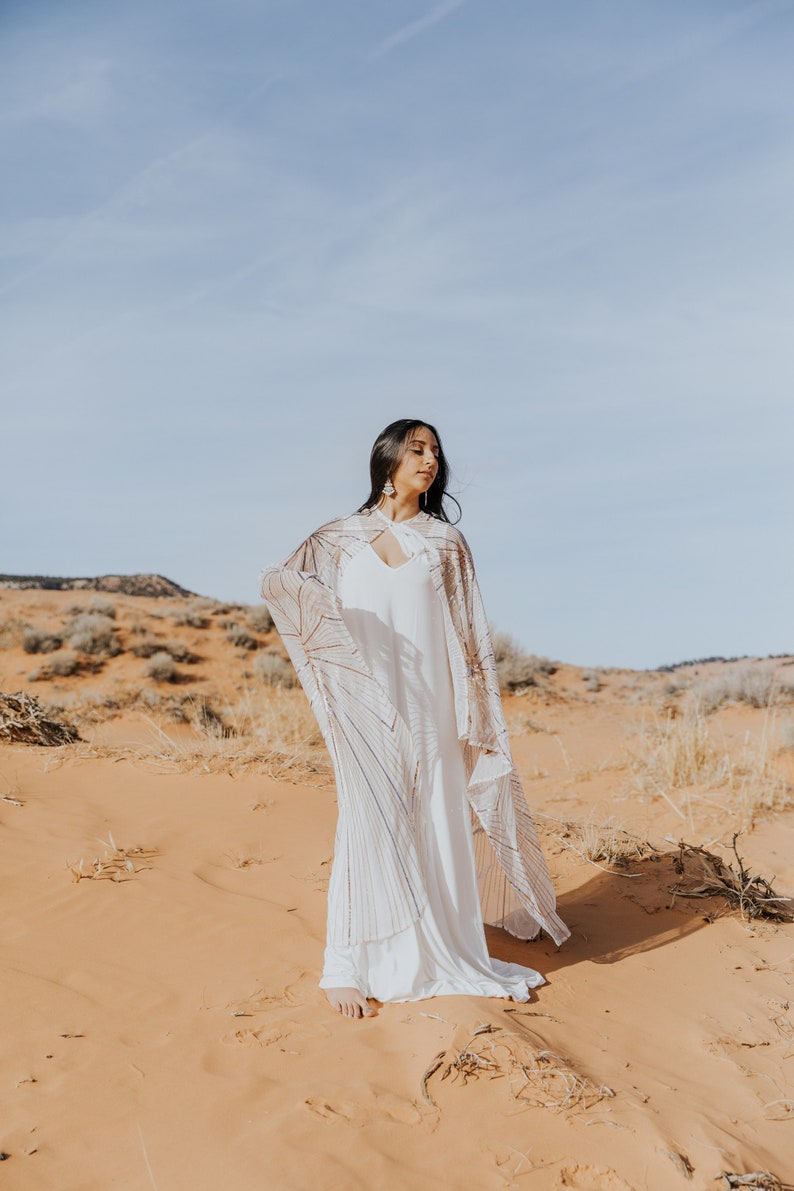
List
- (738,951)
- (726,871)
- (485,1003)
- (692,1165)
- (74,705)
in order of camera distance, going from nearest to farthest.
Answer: (692,1165), (485,1003), (738,951), (726,871), (74,705)

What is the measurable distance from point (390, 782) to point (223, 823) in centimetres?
279

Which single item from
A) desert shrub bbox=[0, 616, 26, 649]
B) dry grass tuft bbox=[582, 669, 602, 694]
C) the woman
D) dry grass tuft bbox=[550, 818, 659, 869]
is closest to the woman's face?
the woman

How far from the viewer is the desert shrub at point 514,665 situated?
18.3 m

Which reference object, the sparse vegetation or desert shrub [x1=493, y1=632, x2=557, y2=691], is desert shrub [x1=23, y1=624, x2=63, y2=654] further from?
desert shrub [x1=493, y1=632, x2=557, y2=691]

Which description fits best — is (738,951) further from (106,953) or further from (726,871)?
(106,953)

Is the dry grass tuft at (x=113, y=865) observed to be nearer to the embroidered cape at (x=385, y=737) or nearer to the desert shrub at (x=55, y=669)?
the embroidered cape at (x=385, y=737)

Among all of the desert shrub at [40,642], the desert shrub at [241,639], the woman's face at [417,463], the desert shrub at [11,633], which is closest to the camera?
the woman's face at [417,463]

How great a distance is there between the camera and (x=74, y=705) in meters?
14.7

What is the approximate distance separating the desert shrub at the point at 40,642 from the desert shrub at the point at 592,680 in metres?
11.4

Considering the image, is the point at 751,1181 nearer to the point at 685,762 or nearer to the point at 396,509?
the point at 396,509

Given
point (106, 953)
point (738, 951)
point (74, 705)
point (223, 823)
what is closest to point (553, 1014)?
point (738, 951)

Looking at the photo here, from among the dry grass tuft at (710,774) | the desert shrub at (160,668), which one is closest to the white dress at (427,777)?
the dry grass tuft at (710,774)

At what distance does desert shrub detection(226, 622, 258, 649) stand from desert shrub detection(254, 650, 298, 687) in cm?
124

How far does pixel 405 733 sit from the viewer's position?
4309mm
